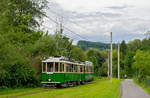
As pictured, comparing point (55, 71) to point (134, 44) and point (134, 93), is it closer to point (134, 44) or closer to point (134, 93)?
point (134, 93)

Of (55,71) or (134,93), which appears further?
(55,71)

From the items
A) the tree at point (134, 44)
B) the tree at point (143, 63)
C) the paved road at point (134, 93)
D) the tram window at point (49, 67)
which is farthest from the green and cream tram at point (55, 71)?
the tree at point (134, 44)

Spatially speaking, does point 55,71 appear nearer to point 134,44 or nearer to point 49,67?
point 49,67

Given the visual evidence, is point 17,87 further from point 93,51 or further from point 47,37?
point 93,51

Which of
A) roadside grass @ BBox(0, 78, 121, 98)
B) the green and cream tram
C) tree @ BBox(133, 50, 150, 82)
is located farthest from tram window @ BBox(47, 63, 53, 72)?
tree @ BBox(133, 50, 150, 82)

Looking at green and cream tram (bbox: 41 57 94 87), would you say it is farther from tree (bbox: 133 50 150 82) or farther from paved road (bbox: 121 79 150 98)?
tree (bbox: 133 50 150 82)

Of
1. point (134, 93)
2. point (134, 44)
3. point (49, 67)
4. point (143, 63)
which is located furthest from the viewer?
point (134, 44)

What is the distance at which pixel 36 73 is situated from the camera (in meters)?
28.8

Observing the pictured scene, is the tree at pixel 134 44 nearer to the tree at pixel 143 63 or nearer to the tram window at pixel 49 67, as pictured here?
the tree at pixel 143 63

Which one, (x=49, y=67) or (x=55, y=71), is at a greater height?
(x=49, y=67)

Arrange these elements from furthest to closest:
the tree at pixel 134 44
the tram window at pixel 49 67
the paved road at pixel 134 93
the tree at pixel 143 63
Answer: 1. the tree at pixel 134 44
2. the tree at pixel 143 63
3. the tram window at pixel 49 67
4. the paved road at pixel 134 93

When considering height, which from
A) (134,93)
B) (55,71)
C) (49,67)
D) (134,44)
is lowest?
(134,93)

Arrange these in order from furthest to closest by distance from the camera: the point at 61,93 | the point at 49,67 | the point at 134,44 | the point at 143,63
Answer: the point at 134,44 → the point at 143,63 → the point at 49,67 → the point at 61,93

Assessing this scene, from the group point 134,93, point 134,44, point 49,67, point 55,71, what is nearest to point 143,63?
point 134,93
